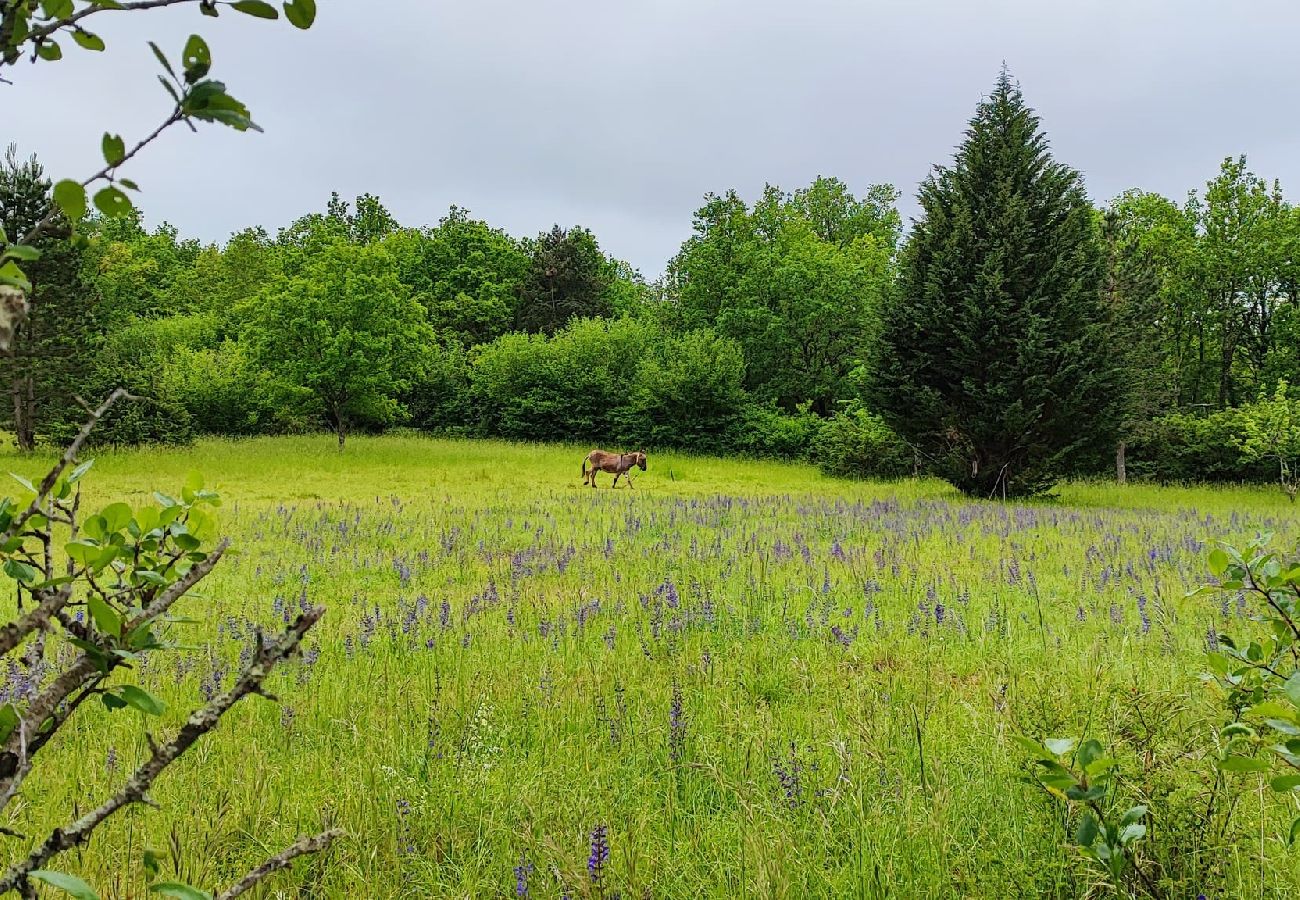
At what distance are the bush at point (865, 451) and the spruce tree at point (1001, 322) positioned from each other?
7921 mm

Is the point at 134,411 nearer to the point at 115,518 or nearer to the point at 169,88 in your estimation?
the point at 115,518

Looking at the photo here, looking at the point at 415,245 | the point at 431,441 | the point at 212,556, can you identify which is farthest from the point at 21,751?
Result: the point at 415,245

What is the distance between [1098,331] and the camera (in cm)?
1672

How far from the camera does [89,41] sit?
3.49 ft

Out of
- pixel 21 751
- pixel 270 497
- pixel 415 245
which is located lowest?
pixel 270 497

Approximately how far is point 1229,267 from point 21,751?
4512 cm

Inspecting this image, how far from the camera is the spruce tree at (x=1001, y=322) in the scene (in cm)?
1702

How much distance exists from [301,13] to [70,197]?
1.24 feet

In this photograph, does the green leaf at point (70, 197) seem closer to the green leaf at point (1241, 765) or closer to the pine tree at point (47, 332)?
the green leaf at point (1241, 765)

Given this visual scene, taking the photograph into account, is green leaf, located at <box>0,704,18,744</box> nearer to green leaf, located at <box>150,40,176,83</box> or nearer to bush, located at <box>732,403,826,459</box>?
green leaf, located at <box>150,40,176,83</box>

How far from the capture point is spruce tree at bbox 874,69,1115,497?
17.0 metres

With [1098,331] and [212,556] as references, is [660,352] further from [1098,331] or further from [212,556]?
[212,556]

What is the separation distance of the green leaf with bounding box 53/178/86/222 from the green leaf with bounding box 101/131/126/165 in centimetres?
8

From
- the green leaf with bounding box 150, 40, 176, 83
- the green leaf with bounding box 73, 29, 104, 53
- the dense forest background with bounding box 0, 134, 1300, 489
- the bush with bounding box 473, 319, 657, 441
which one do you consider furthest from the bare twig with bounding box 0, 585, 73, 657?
the bush with bounding box 473, 319, 657, 441
